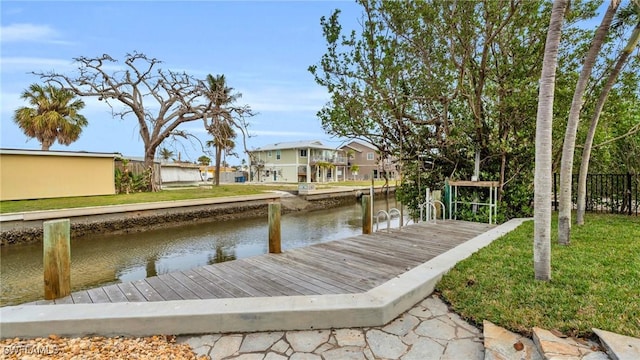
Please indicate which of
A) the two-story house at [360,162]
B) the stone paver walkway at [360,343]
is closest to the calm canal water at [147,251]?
the stone paver walkway at [360,343]

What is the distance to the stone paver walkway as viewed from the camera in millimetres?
2264

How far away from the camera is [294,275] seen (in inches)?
142

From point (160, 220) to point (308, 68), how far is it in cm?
861

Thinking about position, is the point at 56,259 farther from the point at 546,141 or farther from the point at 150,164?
the point at 150,164

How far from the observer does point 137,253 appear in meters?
8.48

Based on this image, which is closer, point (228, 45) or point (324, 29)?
point (324, 29)

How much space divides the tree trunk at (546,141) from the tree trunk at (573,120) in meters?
1.95

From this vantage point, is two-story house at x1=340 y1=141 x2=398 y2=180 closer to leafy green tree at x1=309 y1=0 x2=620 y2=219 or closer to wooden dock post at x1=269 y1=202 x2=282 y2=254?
leafy green tree at x1=309 y1=0 x2=620 y2=219

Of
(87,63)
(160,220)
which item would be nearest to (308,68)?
(160,220)

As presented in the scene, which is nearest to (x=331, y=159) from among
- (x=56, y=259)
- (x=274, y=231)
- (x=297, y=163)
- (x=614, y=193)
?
(x=297, y=163)

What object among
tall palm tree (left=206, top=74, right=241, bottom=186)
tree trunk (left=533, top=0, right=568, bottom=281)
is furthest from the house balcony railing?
tree trunk (left=533, top=0, right=568, bottom=281)

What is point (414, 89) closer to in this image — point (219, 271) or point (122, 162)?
point (219, 271)

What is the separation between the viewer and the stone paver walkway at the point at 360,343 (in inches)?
89.1

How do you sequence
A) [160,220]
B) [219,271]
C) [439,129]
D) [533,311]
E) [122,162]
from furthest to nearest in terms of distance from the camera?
1. [122,162]
2. [160,220]
3. [439,129]
4. [219,271]
5. [533,311]
